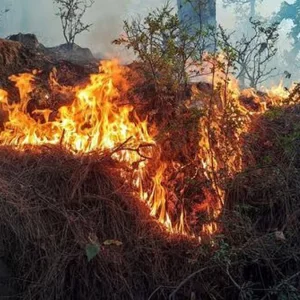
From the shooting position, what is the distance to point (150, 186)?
459 cm

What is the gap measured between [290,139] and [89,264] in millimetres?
2380

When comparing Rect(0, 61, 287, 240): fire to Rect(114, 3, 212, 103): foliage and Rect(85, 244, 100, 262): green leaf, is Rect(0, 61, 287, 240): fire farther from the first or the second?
Rect(85, 244, 100, 262): green leaf

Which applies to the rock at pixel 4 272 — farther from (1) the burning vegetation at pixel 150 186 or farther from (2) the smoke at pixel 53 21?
(2) the smoke at pixel 53 21

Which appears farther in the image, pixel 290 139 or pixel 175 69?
pixel 175 69

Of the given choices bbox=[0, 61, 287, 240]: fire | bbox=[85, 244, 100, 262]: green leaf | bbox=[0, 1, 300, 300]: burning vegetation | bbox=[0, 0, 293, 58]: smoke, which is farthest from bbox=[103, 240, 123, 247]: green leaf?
bbox=[0, 0, 293, 58]: smoke

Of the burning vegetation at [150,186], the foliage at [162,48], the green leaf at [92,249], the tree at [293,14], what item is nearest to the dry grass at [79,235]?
the burning vegetation at [150,186]

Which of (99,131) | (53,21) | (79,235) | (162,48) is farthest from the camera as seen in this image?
(53,21)

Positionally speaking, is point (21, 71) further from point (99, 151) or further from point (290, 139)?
point (290, 139)

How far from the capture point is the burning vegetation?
3.65 metres

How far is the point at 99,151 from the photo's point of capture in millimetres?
4523

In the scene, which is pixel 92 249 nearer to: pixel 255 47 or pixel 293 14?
pixel 255 47

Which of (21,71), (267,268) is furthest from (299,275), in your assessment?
(21,71)

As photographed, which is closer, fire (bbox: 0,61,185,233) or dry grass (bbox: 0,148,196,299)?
dry grass (bbox: 0,148,196,299)

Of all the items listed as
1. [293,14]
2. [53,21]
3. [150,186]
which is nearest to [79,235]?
[150,186]
